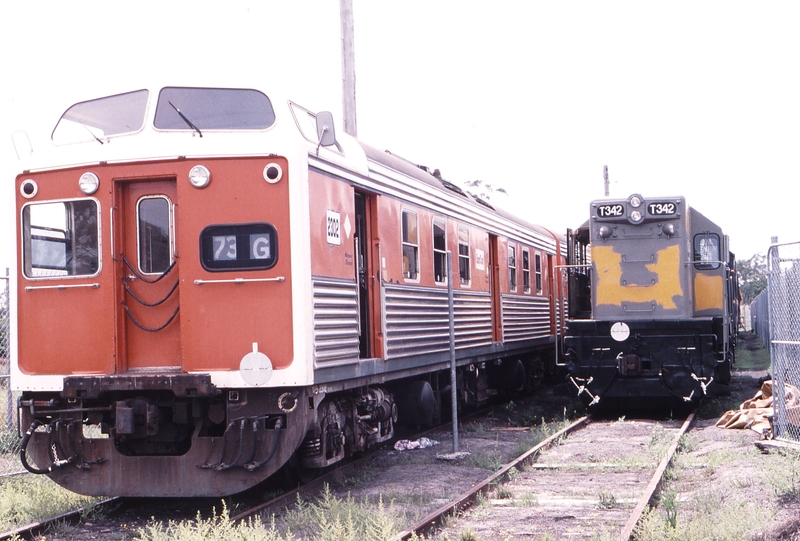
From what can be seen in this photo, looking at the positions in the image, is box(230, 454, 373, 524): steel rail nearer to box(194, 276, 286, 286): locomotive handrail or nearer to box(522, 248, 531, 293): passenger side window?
box(194, 276, 286, 286): locomotive handrail

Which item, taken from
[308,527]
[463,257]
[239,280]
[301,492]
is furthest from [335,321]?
[463,257]

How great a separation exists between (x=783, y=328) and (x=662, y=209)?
14.0ft

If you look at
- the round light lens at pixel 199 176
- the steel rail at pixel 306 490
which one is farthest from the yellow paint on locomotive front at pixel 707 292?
the round light lens at pixel 199 176

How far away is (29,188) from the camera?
809cm

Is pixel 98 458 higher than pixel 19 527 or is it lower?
higher

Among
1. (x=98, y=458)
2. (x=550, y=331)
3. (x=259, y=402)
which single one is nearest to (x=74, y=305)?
(x=98, y=458)

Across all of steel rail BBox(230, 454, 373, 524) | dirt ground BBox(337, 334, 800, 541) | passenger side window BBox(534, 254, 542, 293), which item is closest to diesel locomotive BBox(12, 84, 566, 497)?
steel rail BBox(230, 454, 373, 524)

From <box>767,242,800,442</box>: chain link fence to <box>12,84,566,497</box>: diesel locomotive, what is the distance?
4.75 m

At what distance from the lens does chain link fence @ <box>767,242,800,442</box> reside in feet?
31.4

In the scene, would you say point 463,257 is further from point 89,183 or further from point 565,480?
point 89,183

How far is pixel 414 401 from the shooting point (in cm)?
1095

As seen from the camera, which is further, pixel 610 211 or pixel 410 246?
pixel 610 211

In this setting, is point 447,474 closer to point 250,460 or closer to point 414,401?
point 414,401

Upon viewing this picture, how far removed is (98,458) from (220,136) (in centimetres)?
301
